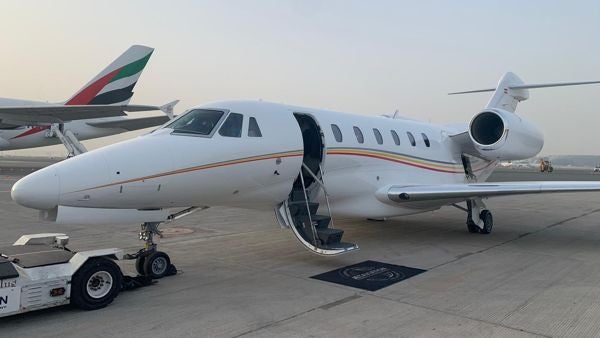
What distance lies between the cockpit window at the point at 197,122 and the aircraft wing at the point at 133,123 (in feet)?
79.0

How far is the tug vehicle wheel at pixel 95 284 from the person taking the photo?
5066mm

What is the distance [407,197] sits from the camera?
971 centimetres

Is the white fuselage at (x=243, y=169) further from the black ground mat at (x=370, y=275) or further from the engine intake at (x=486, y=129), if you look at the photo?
the engine intake at (x=486, y=129)

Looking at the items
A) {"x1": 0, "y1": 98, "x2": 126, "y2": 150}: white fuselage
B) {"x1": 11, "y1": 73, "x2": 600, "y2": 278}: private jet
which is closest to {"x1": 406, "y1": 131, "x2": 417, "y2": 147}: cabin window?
{"x1": 11, "y1": 73, "x2": 600, "y2": 278}: private jet

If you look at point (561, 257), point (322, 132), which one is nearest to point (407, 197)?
point (322, 132)

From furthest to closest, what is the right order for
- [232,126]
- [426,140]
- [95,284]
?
[426,140], [232,126], [95,284]

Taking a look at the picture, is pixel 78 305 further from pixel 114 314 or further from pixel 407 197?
pixel 407 197

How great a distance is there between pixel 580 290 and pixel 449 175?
22.1 ft

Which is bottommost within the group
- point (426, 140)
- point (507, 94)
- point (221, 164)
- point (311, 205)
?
point (311, 205)

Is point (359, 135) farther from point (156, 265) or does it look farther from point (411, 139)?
point (156, 265)

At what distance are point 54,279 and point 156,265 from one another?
71.7 inches

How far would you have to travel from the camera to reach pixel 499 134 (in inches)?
495

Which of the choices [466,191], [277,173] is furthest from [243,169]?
[466,191]

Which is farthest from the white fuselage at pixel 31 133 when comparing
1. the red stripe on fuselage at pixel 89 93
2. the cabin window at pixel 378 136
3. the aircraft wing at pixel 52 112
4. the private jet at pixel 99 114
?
the cabin window at pixel 378 136
